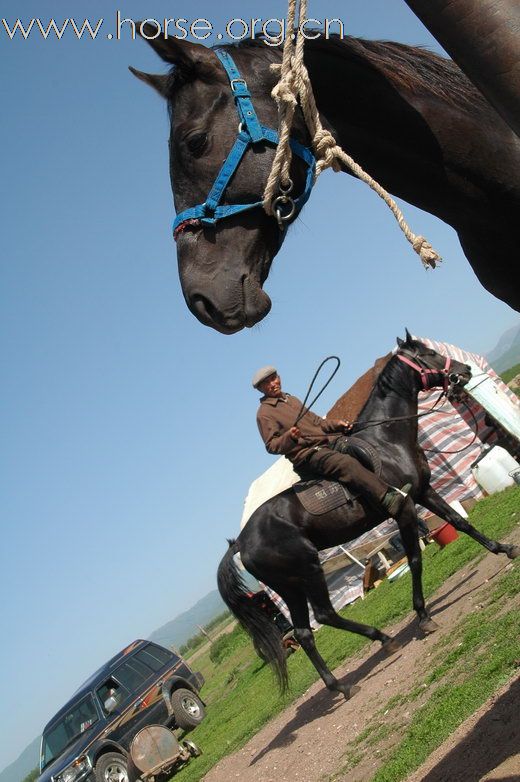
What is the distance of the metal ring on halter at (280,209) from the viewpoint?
273 cm

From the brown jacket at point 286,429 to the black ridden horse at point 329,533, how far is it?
0.68 meters

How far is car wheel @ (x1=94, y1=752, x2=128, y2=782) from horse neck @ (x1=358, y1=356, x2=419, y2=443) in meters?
7.29

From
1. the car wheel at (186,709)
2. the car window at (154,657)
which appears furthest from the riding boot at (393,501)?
the car window at (154,657)

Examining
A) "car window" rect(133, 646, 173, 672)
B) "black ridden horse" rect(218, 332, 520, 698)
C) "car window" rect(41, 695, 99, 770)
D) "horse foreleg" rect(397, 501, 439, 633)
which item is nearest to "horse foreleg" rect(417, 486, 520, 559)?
"black ridden horse" rect(218, 332, 520, 698)

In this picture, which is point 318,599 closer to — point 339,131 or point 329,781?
point 329,781

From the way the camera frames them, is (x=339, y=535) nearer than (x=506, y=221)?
No

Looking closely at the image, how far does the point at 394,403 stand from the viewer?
29.5 ft

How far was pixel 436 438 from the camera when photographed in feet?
47.5

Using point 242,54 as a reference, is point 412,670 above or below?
below

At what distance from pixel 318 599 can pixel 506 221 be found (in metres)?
6.62

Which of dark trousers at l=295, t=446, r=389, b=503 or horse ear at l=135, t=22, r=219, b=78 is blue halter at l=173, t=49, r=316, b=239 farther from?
dark trousers at l=295, t=446, r=389, b=503

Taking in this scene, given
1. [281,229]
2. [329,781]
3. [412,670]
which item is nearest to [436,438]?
[412,670]

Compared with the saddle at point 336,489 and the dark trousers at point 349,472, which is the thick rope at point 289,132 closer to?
the dark trousers at point 349,472

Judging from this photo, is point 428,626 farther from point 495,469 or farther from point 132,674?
point 132,674
